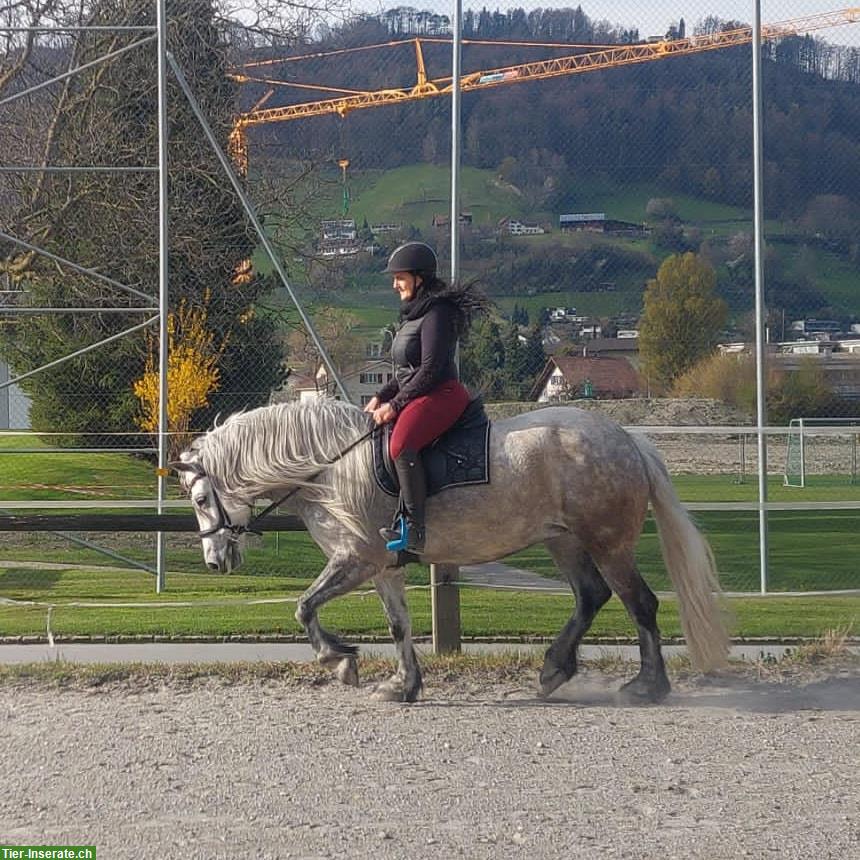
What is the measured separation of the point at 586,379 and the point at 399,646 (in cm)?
516

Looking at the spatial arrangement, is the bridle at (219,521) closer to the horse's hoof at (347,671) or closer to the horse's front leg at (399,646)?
the horse's front leg at (399,646)

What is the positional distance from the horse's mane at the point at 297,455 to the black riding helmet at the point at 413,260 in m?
0.90

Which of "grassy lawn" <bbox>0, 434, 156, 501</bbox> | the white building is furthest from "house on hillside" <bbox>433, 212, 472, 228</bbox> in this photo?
the white building

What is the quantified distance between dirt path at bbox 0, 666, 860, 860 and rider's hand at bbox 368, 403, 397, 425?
1525 mm

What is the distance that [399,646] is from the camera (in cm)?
713

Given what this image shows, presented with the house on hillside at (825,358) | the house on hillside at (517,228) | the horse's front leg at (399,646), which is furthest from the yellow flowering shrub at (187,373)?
the horse's front leg at (399,646)

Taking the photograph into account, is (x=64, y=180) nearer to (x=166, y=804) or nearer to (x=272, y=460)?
(x=272, y=460)

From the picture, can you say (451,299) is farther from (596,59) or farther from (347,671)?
(596,59)

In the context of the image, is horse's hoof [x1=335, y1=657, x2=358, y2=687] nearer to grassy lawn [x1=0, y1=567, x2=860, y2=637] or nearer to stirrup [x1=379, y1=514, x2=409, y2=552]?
stirrup [x1=379, y1=514, x2=409, y2=552]

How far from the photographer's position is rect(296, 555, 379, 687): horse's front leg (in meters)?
7.00

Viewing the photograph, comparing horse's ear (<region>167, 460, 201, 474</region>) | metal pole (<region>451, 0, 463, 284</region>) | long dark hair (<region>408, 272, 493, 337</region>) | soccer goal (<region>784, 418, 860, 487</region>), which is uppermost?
metal pole (<region>451, 0, 463, 284</region>)

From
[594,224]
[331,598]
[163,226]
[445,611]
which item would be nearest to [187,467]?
[331,598]

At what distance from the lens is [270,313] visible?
577 inches

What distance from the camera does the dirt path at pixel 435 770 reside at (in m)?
4.58
